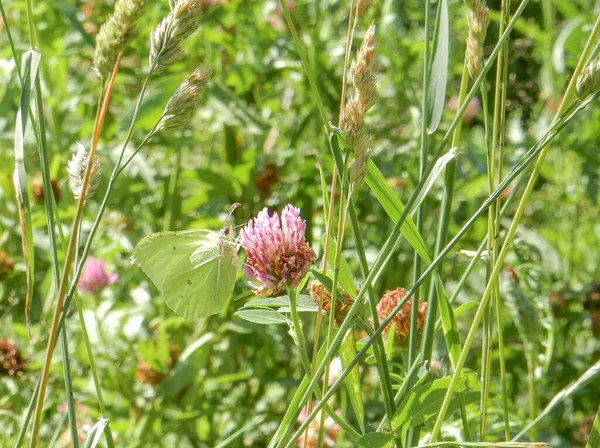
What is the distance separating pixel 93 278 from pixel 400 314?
879mm

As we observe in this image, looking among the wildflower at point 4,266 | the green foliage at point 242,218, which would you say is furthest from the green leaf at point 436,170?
the wildflower at point 4,266

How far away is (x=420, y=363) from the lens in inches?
29.1

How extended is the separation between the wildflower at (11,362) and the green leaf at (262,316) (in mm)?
806

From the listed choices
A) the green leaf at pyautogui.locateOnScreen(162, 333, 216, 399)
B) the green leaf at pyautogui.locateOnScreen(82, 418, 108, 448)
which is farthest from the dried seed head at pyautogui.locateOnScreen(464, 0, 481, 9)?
the green leaf at pyautogui.locateOnScreen(162, 333, 216, 399)

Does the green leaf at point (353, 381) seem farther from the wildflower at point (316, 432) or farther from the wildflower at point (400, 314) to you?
the wildflower at point (316, 432)

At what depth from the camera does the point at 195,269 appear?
99cm

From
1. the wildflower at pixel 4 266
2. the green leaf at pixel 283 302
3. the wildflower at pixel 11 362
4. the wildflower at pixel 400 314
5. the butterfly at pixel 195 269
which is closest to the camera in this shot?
the green leaf at pixel 283 302

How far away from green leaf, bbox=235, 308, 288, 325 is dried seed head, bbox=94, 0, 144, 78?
0.76 ft

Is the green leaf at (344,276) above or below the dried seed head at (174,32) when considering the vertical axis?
below

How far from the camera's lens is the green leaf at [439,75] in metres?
0.64

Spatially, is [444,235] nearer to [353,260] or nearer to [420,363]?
[420,363]

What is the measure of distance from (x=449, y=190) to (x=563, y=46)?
1.06m

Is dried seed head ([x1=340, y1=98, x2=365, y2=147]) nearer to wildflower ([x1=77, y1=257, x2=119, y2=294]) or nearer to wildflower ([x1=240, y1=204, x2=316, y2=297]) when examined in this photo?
wildflower ([x1=240, y1=204, x2=316, y2=297])

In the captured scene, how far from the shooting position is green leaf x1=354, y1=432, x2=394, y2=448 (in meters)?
0.66
